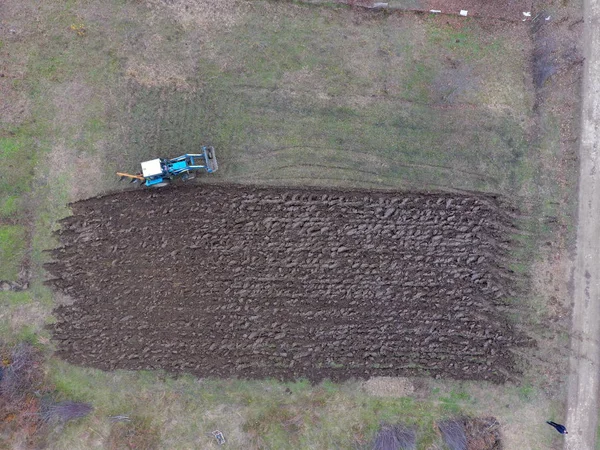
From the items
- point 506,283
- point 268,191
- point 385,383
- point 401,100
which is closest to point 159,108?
point 268,191

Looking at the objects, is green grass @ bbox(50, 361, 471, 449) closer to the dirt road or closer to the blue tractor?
the dirt road

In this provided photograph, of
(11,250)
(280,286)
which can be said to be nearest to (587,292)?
(280,286)

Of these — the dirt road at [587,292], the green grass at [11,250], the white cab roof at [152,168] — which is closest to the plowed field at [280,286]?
the white cab roof at [152,168]

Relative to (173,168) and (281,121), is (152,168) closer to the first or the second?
(173,168)

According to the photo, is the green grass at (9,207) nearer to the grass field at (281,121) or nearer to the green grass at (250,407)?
the grass field at (281,121)

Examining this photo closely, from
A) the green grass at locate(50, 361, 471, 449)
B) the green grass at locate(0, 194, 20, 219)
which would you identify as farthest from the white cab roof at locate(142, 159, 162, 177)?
the green grass at locate(50, 361, 471, 449)

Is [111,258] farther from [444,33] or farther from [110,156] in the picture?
[444,33]
